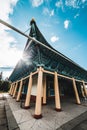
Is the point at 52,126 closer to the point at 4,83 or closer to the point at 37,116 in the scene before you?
the point at 37,116

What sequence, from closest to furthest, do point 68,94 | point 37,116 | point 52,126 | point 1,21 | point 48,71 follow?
1. point 1,21
2. point 52,126
3. point 37,116
4. point 48,71
5. point 68,94

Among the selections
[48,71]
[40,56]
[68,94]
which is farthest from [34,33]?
[68,94]

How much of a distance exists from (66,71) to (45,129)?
262 inches

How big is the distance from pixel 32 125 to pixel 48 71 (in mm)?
3916

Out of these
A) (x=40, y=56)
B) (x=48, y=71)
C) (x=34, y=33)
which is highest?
(x=34, y=33)

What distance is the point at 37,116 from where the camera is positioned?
190 inches

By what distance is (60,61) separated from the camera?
8125 millimetres

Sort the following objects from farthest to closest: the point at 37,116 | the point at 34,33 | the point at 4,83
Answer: the point at 4,83, the point at 34,33, the point at 37,116

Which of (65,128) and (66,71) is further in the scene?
(66,71)

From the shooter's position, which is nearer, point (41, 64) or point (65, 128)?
point (65, 128)

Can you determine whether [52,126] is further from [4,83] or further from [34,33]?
[4,83]

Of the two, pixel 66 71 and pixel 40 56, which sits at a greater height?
pixel 40 56

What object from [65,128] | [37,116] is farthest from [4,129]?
[65,128]

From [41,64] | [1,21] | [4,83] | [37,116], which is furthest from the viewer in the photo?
[4,83]
